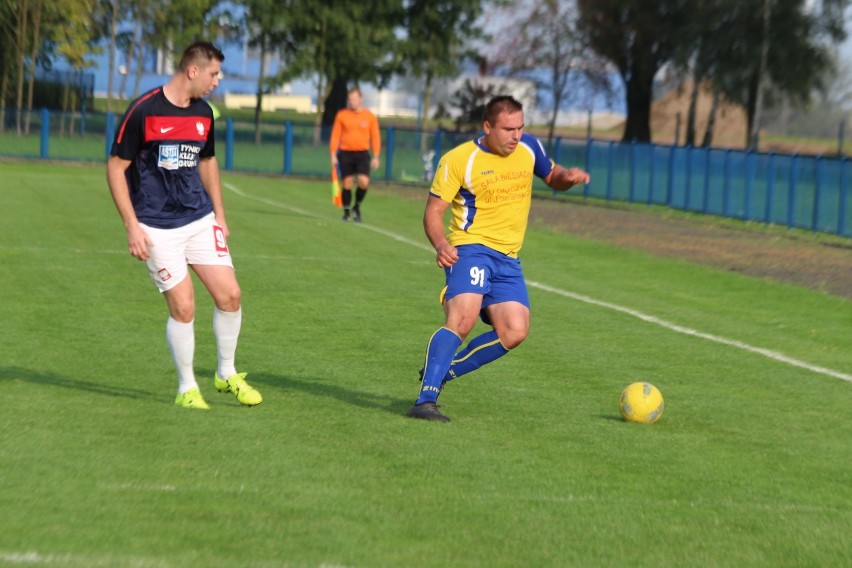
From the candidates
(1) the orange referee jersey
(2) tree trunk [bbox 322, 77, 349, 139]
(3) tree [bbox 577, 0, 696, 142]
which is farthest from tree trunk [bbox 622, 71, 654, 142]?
(1) the orange referee jersey

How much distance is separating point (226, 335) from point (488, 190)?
1.70 metres

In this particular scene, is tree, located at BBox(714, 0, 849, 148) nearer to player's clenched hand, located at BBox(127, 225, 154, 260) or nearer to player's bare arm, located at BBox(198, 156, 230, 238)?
player's bare arm, located at BBox(198, 156, 230, 238)

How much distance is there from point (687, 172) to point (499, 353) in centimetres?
2401

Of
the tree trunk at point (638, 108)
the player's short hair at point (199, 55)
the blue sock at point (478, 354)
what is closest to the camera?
the player's short hair at point (199, 55)

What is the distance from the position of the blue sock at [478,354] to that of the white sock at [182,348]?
1.46 m

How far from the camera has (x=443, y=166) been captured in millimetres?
8047

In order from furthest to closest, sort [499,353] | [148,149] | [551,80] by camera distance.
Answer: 1. [551,80]
2. [499,353]
3. [148,149]

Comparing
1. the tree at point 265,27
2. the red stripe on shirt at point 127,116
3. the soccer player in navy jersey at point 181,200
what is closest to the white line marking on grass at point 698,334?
the soccer player in navy jersey at point 181,200

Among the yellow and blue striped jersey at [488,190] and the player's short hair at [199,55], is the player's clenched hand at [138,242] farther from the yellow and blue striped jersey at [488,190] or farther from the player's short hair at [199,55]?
the yellow and blue striped jersey at [488,190]

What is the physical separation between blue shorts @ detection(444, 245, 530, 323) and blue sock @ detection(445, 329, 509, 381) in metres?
0.23

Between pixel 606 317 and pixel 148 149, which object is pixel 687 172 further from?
pixel 148 149

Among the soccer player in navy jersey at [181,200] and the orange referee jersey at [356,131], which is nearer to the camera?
the soccer player in navy jersey at [181,200]

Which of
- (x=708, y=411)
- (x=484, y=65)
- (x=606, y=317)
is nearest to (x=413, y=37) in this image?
(x=484, y=65)

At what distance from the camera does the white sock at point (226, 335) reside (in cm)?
822
